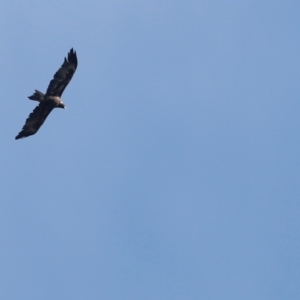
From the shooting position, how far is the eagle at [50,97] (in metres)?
71.2

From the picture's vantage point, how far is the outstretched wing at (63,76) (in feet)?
234

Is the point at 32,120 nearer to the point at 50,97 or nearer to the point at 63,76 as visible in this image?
the point at 50,97

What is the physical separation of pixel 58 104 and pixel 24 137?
117 inches

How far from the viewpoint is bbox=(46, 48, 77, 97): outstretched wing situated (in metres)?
71.2

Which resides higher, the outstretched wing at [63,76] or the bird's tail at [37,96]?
the outstretched wing at [63,76]

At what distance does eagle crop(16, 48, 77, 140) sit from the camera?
71250 millimetres

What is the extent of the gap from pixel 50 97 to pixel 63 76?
60.4 inches

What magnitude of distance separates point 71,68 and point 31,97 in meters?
3.15

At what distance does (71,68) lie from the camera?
7131 cm

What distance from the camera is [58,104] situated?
7219 centimetres

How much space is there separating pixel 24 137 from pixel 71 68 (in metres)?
5.31

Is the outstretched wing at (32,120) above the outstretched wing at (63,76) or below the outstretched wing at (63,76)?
below

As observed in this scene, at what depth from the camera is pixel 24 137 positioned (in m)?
72.2

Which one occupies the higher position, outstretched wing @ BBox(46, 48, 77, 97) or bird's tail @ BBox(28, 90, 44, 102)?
outstretched wing @ BBox(46, 48, 77, 97)
